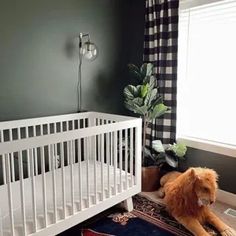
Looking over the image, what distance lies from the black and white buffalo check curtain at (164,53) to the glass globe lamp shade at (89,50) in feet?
2.50

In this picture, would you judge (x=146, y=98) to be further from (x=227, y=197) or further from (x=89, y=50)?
(x=227, y=197)

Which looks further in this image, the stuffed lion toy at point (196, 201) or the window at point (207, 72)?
the window at point (207, 72)

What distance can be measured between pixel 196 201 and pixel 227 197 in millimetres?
670

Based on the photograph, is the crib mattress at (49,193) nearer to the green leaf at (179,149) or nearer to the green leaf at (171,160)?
the green leaf at (171,160)

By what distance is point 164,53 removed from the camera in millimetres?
2973

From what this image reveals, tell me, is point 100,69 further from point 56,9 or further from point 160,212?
point 160,212

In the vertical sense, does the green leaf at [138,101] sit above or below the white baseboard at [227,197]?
above

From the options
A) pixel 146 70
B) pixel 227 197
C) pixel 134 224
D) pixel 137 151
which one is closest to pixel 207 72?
pixel 146 70

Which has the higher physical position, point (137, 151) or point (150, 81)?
point (150, 81)

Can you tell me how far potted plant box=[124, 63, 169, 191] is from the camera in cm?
271

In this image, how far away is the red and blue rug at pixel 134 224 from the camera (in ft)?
6.77

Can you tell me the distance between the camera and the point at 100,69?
9.90ft

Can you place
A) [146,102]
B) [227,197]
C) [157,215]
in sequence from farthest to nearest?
[146,102] < [227,197] < [157,215]

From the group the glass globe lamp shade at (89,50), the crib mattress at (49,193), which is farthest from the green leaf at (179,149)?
the glass globe lamp shade at (89,50)
